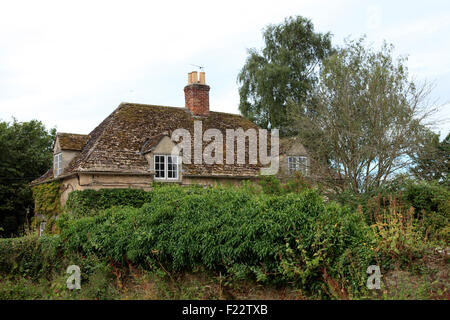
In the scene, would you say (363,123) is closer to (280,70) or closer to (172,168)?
(172,168)

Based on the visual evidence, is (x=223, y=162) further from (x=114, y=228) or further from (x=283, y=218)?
(x=283, y=218)

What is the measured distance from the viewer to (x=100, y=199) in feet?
61.1

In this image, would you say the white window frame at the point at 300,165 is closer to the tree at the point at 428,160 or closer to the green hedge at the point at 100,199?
the tree at the point at 428,160

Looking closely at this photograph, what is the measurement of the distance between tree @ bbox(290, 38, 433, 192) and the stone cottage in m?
1.43

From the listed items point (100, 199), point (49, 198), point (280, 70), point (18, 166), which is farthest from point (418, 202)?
point (18, 166)

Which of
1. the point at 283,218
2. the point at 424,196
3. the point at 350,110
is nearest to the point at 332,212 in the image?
the point at 283,218

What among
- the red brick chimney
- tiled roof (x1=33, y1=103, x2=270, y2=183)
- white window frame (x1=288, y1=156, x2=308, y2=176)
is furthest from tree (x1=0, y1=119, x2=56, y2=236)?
white window frame (x1=288, y1=156, x2=308, y2=176)

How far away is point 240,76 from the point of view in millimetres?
33844

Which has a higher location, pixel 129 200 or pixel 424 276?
pixel 129 200

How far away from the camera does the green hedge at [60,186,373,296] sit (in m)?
6.80

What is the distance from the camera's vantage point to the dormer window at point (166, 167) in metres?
21.1

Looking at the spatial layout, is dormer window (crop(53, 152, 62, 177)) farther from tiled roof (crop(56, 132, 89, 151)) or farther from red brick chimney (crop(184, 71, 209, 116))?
red brick chimney (crop(184, 71, 209, 116))

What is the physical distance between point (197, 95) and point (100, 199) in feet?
32.9

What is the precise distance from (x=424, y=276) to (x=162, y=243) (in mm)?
4715
